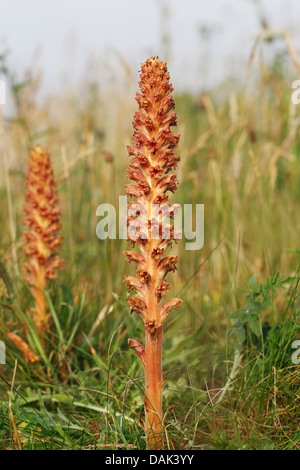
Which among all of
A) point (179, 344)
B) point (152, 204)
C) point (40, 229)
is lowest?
point (179, 344)

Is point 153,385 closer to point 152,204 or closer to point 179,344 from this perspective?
point 152,204

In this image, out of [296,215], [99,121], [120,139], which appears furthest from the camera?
[99,121]

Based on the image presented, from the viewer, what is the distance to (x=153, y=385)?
1.70m

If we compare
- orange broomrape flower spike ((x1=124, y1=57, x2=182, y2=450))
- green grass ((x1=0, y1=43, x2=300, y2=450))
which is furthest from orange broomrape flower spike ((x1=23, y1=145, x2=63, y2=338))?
orange broomrape flower spike ((x1=124, y1=57, x2=182, y2=450))

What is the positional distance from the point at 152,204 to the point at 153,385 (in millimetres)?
486

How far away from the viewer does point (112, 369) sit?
2.35 meters

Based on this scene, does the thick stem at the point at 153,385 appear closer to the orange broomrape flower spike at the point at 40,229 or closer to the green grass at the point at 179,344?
the green grass at the point at 179,344

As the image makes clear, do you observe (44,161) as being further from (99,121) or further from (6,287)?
(99,121)

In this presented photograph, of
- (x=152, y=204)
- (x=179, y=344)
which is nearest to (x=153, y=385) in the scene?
(x=152, y=204)

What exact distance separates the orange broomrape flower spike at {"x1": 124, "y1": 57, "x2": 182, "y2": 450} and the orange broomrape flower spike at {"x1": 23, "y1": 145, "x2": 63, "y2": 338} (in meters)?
0.79

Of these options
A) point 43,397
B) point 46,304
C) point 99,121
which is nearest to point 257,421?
point 43,397

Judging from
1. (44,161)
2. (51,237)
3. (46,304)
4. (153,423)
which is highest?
(44,161)
